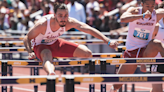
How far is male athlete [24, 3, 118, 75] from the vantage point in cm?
405

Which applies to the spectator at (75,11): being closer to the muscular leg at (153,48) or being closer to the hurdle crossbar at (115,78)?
the muscular leg at (153,48)

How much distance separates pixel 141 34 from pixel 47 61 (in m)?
1.53

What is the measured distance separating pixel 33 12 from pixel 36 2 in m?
1.06

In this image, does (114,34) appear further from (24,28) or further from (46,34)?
(24,28)

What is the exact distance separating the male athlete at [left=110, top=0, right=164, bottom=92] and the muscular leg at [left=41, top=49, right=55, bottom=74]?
113cm

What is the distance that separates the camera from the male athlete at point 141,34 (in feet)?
13.5

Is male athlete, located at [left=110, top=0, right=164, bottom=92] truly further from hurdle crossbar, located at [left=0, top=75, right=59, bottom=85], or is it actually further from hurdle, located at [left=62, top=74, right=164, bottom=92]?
hurdle crossbar, located at [left=0, top=75, right=59, bottom=85]

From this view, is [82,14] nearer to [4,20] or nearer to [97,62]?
[4,20]

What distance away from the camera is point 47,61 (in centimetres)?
384

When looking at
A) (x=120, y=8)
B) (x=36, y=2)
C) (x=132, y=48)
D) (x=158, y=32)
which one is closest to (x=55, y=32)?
(x=132, y=48)

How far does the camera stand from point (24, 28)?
9.54 meters

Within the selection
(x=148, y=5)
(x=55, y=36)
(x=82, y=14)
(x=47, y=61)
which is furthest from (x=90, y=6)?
(x=47, y=61)

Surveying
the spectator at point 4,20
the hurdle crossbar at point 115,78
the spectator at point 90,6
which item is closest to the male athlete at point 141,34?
the hurdle crossbar at point 115,78

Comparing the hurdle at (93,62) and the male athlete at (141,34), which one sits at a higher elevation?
the male athlete at (141,34)
